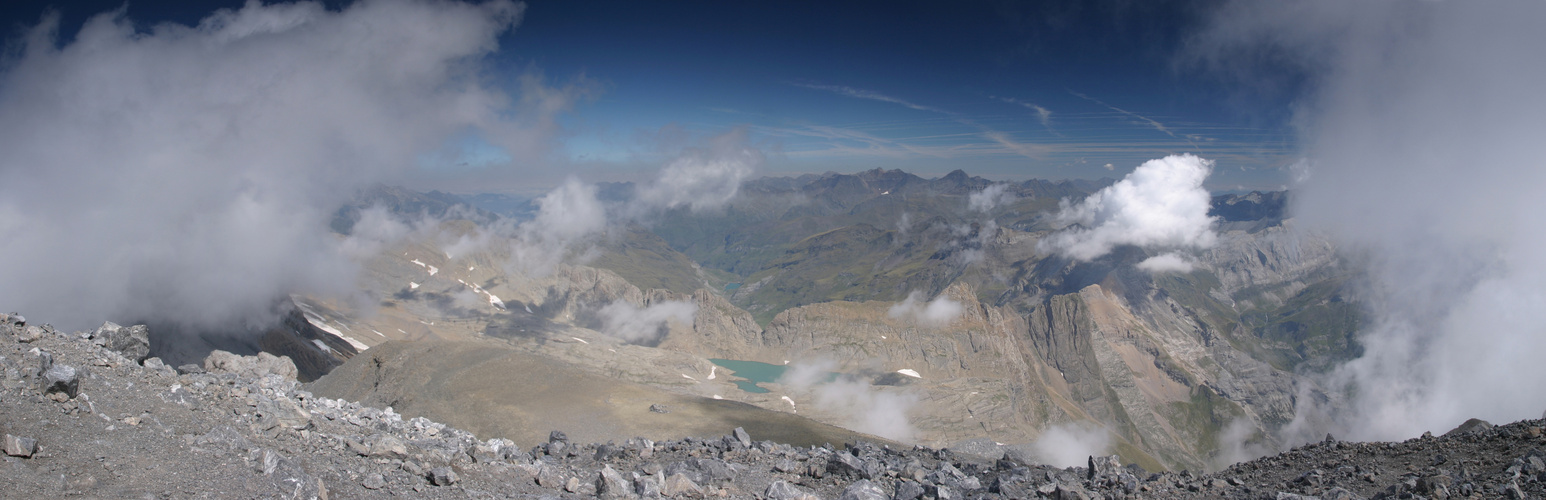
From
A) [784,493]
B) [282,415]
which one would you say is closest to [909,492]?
[784,493]

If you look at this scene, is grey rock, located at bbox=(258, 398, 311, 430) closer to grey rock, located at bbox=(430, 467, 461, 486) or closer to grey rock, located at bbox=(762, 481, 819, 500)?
grey rock, located at bbox=(430, 467, 461, 486)

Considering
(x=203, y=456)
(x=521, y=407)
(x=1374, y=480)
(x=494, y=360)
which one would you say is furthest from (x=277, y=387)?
(x=494, y=360)

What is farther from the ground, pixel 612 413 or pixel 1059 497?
pixel 1059 497

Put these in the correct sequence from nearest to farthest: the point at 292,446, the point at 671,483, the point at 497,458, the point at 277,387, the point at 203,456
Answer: the point at 203,456
the point at 292,446
the point at 671,483
the point at 497,458
the point at 277,387

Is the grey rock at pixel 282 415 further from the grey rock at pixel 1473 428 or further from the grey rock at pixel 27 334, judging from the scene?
the grey rock at pixel 1473 428

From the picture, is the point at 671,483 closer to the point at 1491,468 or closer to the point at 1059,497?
the point at 1059,497

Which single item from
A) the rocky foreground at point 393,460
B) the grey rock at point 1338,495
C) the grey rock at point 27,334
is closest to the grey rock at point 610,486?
the rocky foreground at point 393,460

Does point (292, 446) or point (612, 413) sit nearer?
point (292, 446)
